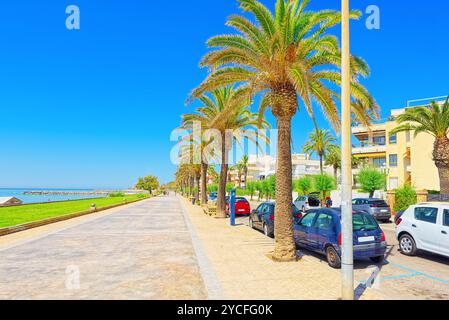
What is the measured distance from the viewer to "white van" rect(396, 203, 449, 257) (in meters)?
9.08

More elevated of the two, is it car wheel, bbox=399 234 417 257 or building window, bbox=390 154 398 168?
building window, bbox=390 154 398 168

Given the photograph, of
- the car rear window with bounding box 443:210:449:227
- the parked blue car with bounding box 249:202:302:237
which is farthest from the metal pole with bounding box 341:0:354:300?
the parked blue car with bounding box 249:202:302:237

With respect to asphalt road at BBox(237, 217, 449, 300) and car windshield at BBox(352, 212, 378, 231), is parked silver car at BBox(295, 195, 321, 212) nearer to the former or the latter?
asphalt road at BBox(237, 217, 449, 300)

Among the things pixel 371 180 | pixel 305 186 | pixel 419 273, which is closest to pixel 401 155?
pixel 305 186

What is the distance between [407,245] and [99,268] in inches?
370

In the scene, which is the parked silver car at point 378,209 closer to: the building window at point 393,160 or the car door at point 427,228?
the car door at point 427,228

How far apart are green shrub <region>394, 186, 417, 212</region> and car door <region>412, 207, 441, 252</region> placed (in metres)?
16.7

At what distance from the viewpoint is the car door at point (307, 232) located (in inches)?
390

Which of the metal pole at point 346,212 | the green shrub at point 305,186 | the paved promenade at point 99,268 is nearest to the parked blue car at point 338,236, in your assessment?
the metal pole at point 346,212

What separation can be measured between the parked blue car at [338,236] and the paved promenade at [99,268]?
12.0 feet

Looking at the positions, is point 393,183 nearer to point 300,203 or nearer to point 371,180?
point 371,180

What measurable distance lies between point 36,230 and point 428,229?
16470 millimetres

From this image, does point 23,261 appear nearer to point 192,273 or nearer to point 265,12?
point 192,273
